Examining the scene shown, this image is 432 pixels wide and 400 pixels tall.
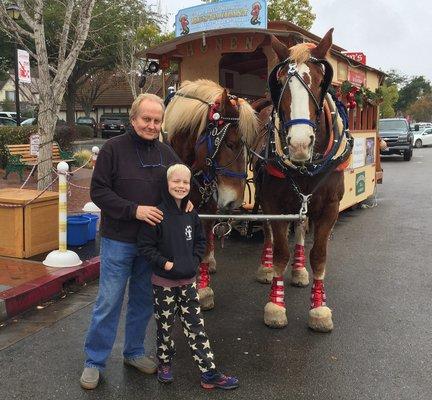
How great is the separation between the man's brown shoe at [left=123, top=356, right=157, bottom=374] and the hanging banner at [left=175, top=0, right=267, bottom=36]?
13.5 feet

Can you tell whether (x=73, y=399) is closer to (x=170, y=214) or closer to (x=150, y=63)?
(x=170, y=214)

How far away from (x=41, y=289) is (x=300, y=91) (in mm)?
3138

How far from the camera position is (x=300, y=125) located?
10.6ft

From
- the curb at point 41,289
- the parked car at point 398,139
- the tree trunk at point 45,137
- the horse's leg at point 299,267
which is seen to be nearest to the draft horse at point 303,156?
the horse's leg at point 299,267

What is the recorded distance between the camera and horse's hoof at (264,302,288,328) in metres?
4.15

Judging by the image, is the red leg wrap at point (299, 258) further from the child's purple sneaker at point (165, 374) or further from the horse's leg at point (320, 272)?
the child's purple sneaker at point (165, 374)

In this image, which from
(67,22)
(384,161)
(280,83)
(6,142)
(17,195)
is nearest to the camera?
(280,83)

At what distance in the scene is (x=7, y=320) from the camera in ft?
14.3

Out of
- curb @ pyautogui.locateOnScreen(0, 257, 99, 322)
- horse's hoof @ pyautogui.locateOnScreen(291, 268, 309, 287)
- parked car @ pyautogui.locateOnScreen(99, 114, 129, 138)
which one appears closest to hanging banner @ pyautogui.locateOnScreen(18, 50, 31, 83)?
curb @ pyautogui.locateOnScreen(0, 257, 99, 322)

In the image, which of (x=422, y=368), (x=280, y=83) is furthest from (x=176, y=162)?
(x=422, y=368)

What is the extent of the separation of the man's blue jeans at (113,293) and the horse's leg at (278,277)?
122cm

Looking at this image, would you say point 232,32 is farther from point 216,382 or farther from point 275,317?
point 216,382

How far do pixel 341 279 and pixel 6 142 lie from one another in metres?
11.4

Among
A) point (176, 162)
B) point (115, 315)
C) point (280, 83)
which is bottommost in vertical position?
point (115, 315)
